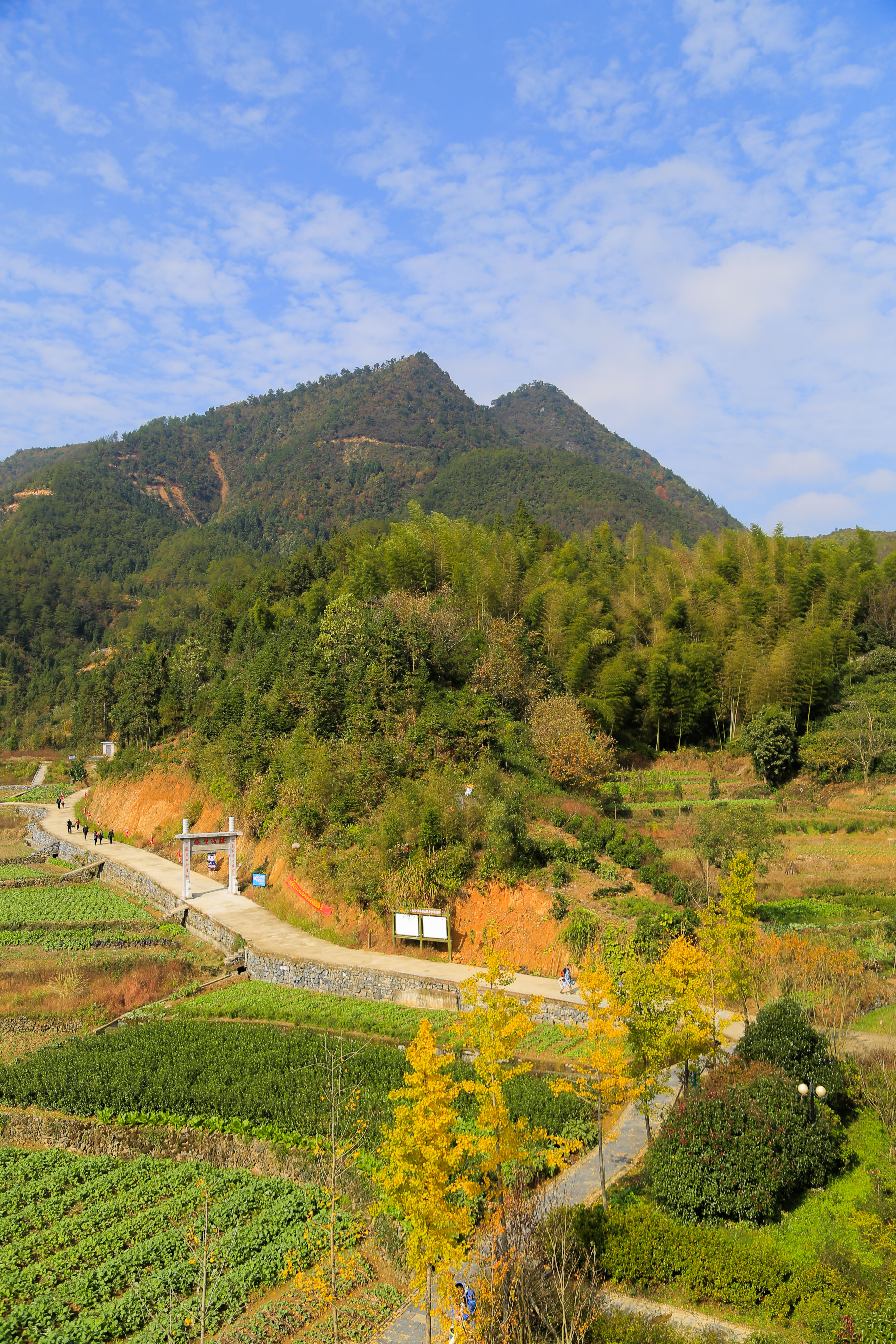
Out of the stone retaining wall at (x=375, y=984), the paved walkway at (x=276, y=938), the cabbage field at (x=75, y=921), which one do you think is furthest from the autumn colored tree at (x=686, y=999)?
the cabbage field at (x=75, y=921)

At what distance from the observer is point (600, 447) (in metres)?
177

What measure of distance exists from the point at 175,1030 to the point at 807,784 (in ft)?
83.0

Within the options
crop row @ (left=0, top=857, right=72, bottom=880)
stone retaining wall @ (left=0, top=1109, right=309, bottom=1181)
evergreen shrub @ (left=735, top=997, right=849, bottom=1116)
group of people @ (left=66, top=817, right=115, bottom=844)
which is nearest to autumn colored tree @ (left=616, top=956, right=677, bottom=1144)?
evergreen shrub @ (left=735, top=997, right=849, bottom=1116)

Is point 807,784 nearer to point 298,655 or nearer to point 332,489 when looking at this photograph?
point 298,655

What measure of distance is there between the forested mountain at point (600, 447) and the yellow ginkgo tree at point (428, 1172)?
122152 mm

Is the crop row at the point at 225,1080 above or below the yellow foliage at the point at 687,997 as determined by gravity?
below

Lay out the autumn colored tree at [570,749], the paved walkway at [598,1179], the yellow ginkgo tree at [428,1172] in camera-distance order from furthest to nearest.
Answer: the autumn colored tree at [570,749] < the paved walkway at [598,1179] < the yellow ginkgo tree at [428,1172]

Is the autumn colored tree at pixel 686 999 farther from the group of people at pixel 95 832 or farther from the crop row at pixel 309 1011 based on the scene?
the group of people at pixel 95 832

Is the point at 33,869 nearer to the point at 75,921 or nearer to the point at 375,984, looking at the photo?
the point at 75,921

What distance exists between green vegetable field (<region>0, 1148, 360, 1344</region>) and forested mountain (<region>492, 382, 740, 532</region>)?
121 meters

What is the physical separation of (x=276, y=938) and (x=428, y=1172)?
15706mm

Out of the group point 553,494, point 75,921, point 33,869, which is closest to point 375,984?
point 75,921

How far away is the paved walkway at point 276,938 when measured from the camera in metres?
16.5

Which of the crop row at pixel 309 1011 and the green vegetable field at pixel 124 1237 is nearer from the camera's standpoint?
the green vegetable field at pixel 124 1237
